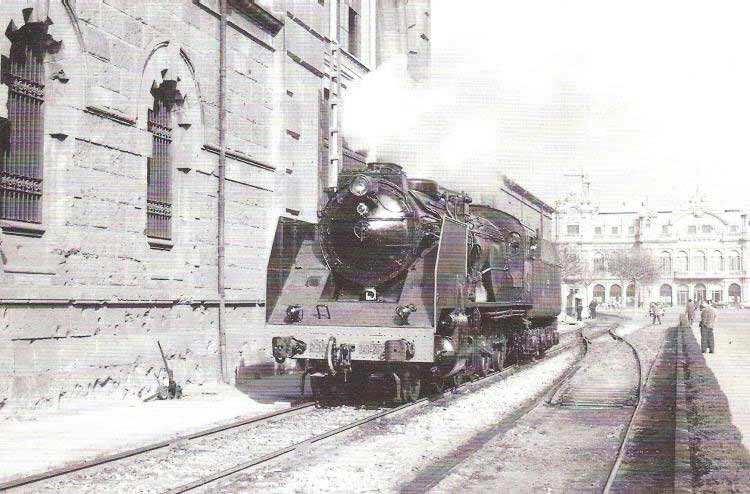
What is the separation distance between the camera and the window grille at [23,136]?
35.0 feet

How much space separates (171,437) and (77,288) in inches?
122

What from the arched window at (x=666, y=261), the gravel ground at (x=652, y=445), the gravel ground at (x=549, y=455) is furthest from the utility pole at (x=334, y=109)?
the arched window at (x=666, y=261)

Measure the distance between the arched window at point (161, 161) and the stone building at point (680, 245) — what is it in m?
88.2

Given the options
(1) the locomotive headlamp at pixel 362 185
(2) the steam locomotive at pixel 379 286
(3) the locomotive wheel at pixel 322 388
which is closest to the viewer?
(2) the steam locomotive at pixel 379 286

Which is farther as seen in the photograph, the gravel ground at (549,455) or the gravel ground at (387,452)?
the gravel ground at (549,455)

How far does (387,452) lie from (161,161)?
7.14 metres

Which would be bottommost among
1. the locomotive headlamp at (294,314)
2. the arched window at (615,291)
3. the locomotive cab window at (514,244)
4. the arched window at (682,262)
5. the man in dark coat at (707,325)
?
the man in dark coat at (707,325)

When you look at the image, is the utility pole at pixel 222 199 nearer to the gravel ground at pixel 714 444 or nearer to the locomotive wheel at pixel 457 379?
the locomotive wheel at pixel 457 379

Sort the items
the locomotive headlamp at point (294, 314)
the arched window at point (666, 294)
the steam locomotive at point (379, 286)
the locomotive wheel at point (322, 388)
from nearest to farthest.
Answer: the steam locomotive at point (379, 286) < the locomotive headlamp at point (294, 314) < the locomotive wheel at point (322, 388) < the arched window at point (666, 294)

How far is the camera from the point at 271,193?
56.4 ft

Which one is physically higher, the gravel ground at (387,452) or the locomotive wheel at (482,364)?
the locomotive wheel at (482,364)

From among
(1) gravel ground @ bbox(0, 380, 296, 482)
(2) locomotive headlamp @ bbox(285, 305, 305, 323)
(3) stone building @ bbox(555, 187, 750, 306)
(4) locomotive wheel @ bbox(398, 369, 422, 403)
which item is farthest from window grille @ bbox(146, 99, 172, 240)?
(3) stone building @ bbox(555, 187, 750, 306)

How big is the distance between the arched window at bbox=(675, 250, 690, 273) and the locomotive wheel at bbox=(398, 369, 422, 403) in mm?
94859

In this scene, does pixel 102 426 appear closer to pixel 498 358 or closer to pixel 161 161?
pixel 161 161
